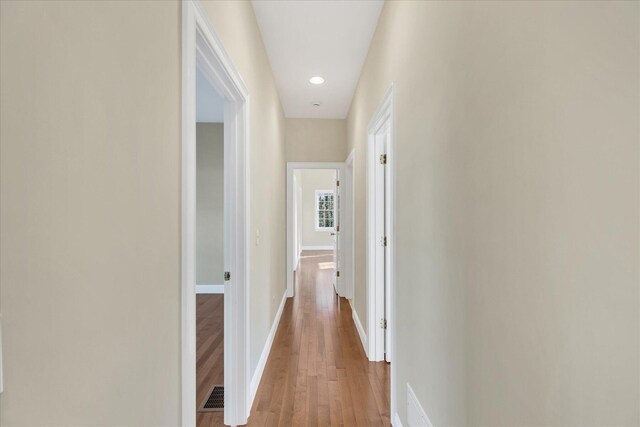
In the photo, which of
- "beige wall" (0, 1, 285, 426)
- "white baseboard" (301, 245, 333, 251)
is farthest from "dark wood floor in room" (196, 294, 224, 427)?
"white baseboard" (301, 245, 333, 251)

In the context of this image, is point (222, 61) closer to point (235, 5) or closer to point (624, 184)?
point (235, 5)

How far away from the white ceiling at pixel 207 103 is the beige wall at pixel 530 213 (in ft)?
10.2

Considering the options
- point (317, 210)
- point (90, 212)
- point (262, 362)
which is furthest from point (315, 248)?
point (90, 212)

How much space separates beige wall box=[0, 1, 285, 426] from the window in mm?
10120

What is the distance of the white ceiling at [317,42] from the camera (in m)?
2.40

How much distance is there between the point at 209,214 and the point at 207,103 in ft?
6.26

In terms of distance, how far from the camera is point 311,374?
8.88ft

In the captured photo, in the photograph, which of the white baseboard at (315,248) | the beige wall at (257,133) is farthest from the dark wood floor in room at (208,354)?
the white baseboard at (315,248)

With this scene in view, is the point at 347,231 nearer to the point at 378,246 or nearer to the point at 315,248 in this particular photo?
the point at 378,246

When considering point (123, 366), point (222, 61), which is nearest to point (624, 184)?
point (123, 366)

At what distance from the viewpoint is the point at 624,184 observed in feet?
1.79

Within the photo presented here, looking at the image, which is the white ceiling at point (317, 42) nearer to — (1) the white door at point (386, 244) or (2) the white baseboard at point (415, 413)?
(1) the white door at point (386, 244)

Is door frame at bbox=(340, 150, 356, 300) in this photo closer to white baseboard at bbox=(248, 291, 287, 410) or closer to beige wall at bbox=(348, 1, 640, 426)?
white baseboard at bbox=(248, 291, 287, 410)

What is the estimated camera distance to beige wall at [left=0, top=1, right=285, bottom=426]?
493mm
